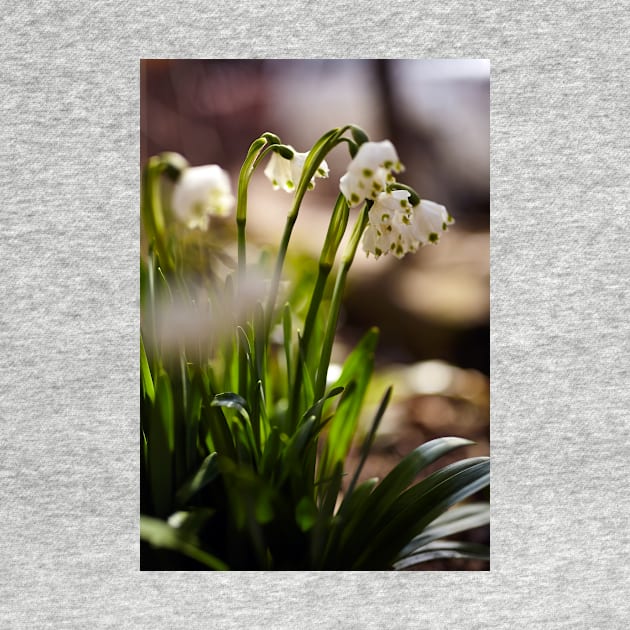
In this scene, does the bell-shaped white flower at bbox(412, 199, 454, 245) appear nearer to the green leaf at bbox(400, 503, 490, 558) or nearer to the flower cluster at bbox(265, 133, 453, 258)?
the flower cluster at bbox(265, 133, 453, 258)

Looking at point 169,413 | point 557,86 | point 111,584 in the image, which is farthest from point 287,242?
point 111,584

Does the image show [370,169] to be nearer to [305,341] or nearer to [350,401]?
[305,341]

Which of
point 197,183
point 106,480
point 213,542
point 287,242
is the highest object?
point 197,183

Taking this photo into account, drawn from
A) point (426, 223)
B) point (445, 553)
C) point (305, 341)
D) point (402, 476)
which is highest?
point (426, 223)

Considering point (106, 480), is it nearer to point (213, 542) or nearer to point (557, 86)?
point (213, 542)

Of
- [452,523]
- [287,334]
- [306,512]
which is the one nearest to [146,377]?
[287,334]

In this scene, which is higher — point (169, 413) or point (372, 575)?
point (169, 413)
